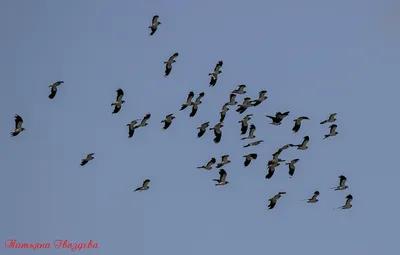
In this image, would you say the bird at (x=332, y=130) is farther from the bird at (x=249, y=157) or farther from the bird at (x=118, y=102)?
the bird at (x=118, y=102)

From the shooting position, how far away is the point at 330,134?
144 meters

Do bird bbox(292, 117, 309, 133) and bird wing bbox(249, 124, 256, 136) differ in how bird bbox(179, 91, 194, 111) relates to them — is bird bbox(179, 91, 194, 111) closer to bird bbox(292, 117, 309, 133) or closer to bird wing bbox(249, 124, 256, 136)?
bird wing bbox(249, 124, 256, 136)

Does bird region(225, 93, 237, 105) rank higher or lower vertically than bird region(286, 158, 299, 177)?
higher

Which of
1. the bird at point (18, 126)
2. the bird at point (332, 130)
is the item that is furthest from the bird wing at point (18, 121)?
the bird at point (332, 130)

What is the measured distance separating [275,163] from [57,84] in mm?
15983

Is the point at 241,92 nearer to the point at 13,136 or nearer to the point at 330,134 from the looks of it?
the point at 330,134

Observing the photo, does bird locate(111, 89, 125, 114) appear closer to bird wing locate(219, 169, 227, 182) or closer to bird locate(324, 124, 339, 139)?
bird wing locate(219, 169, 227, 182)

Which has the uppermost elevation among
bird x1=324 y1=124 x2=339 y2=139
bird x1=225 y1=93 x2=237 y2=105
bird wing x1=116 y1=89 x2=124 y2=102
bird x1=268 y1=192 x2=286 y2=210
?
bird x1=225 y1=93 x2=237 y2=105

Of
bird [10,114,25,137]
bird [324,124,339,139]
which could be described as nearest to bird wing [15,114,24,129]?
bird [10,114,25,137]

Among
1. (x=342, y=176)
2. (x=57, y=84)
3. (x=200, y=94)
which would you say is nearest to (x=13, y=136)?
(x=57, y=84)

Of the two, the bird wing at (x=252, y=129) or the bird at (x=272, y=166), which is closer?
the bird at (x=272, y=166)

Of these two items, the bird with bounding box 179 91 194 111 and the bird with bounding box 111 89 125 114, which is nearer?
the bird with bounding box 111 89 125 114

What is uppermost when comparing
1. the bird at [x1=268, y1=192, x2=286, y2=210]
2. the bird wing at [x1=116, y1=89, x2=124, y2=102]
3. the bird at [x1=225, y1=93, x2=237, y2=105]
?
the bird at [x1=225, y1=93, x2=237, y2=105]

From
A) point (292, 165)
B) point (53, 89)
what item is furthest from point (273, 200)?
point (53, 89)
